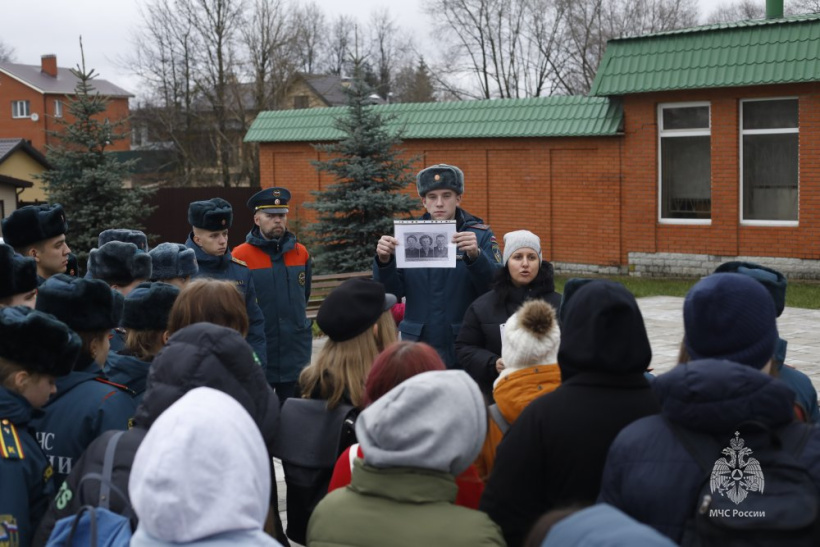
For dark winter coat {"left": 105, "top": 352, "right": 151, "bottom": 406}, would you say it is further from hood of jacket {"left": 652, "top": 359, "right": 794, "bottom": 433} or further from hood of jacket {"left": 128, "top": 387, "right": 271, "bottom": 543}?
hood of jacket {"left": 652, "top": 359, "right": 794, "bottom": 433}

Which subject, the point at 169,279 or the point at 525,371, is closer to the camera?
the point at 525,371

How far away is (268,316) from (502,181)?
1764 centimetres

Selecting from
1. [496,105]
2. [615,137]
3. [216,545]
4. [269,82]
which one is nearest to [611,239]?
[615,137]

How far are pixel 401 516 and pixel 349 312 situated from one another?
148 centimetres

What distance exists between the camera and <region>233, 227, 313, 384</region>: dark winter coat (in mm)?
7117

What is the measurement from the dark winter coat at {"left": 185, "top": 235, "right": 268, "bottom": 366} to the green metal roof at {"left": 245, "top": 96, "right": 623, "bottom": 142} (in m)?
14.2

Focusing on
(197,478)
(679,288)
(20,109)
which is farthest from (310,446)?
(20,109)

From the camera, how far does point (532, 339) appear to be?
13.5ft

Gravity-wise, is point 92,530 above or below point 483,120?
below

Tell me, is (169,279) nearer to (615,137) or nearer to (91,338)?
(91,338)

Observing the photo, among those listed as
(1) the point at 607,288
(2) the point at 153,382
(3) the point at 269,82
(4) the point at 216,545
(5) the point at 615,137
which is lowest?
(4) the point at 216,545

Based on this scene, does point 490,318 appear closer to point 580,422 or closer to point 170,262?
point 170,262

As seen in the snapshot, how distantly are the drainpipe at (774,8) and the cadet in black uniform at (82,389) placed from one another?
67.1ft

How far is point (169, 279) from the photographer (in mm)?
→ 5969
